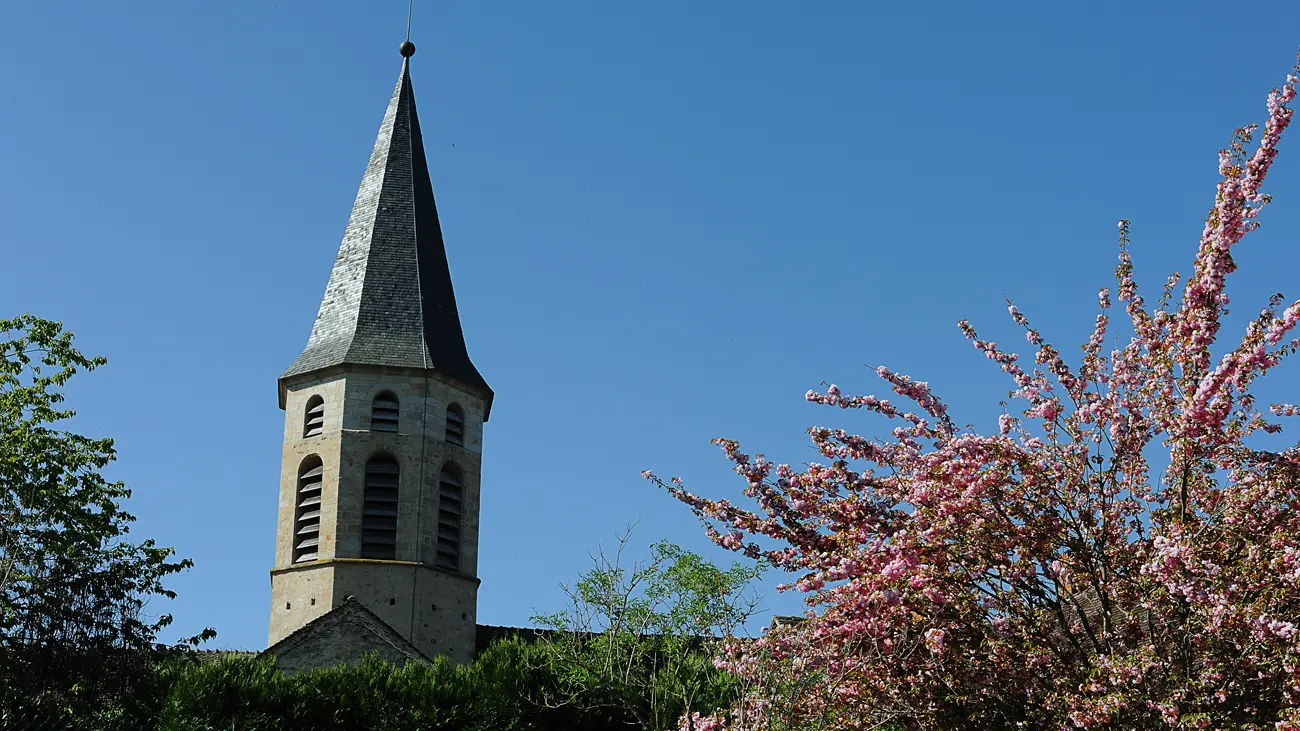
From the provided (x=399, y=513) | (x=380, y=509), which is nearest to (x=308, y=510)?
(x=380, y=509)

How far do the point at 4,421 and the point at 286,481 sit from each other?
1089 centimetres

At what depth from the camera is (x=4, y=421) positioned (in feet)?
90.5

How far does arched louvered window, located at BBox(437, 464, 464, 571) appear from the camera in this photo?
37378mm

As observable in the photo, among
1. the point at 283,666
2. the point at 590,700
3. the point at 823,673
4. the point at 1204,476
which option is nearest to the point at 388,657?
the point at 283,666

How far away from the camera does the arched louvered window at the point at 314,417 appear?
38.3 metres

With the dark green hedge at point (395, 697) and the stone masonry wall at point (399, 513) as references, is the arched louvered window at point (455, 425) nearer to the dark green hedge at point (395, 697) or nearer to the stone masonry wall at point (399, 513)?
the stone masonry wall at point (399, 513)

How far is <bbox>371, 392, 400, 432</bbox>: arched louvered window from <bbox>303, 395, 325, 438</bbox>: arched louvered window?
4.11ft

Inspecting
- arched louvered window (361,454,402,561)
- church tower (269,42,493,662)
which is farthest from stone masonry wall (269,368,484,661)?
arched louvered window (361,454,402,561)

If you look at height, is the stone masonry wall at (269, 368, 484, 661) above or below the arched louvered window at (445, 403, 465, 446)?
below

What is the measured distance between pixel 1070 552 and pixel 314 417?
2888cm

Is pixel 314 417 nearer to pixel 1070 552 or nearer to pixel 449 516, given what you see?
pixel 449 516

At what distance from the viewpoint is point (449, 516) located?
37.8 metres

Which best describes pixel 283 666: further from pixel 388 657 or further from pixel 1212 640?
pixel 1212 640

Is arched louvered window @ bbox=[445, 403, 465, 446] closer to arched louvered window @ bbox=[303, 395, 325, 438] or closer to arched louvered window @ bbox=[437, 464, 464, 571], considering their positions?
arched louvered window @ bbox=[437, 464, 464, 571]
